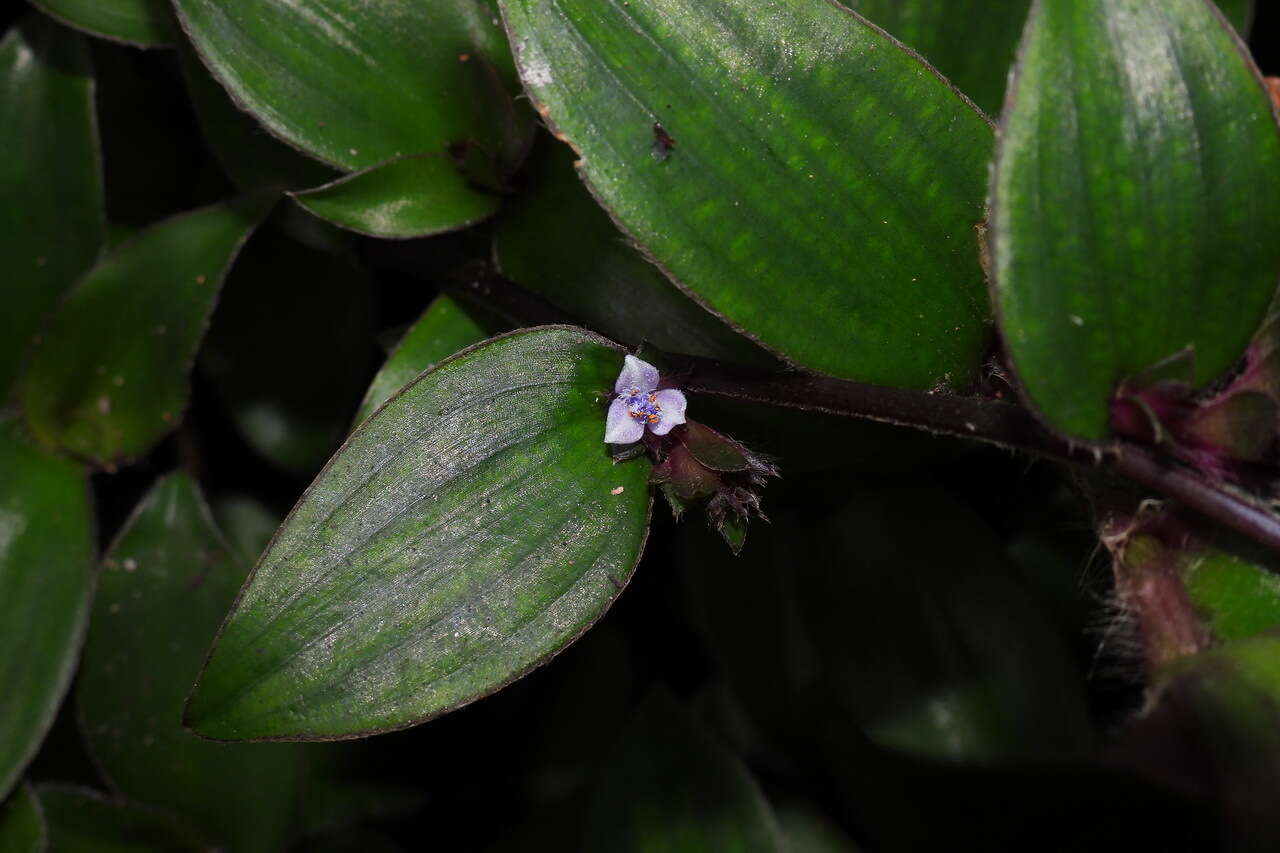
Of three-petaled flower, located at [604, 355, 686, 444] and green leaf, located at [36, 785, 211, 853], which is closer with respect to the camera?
three-petaled flower, located at [604, 355, 686, 444]

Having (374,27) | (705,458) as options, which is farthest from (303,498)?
(374,27)

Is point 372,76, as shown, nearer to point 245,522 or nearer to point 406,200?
point 406,200

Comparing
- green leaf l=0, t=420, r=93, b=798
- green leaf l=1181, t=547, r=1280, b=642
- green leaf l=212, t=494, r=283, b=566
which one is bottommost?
green leaf l=212, t=494, r=283, b=566

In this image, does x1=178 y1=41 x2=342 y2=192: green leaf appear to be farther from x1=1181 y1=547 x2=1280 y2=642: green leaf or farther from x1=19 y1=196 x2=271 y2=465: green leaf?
x1=1181 y1=547 x2=1280 y2=642: green leaf

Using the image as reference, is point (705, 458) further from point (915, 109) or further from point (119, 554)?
point (119, 554)

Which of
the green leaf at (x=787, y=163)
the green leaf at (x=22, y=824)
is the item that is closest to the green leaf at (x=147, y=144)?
the green leaf at (x=22, y=824)

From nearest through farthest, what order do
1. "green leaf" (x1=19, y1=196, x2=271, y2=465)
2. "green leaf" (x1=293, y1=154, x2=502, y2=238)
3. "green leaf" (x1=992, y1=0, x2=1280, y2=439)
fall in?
1. "green leaf" (x1=992, y1=0, x2=1280, y2=439)
2. "green leaf" (x1=293, y1=154, x2=502, y2=238)
3. "green leaf" (x1=19, y1=196, x2=271, y2=465)

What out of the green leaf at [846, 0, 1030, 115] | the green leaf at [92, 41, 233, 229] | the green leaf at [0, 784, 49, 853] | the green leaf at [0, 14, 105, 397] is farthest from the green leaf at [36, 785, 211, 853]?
the green leaf at [846, 0, 1030, 115]
